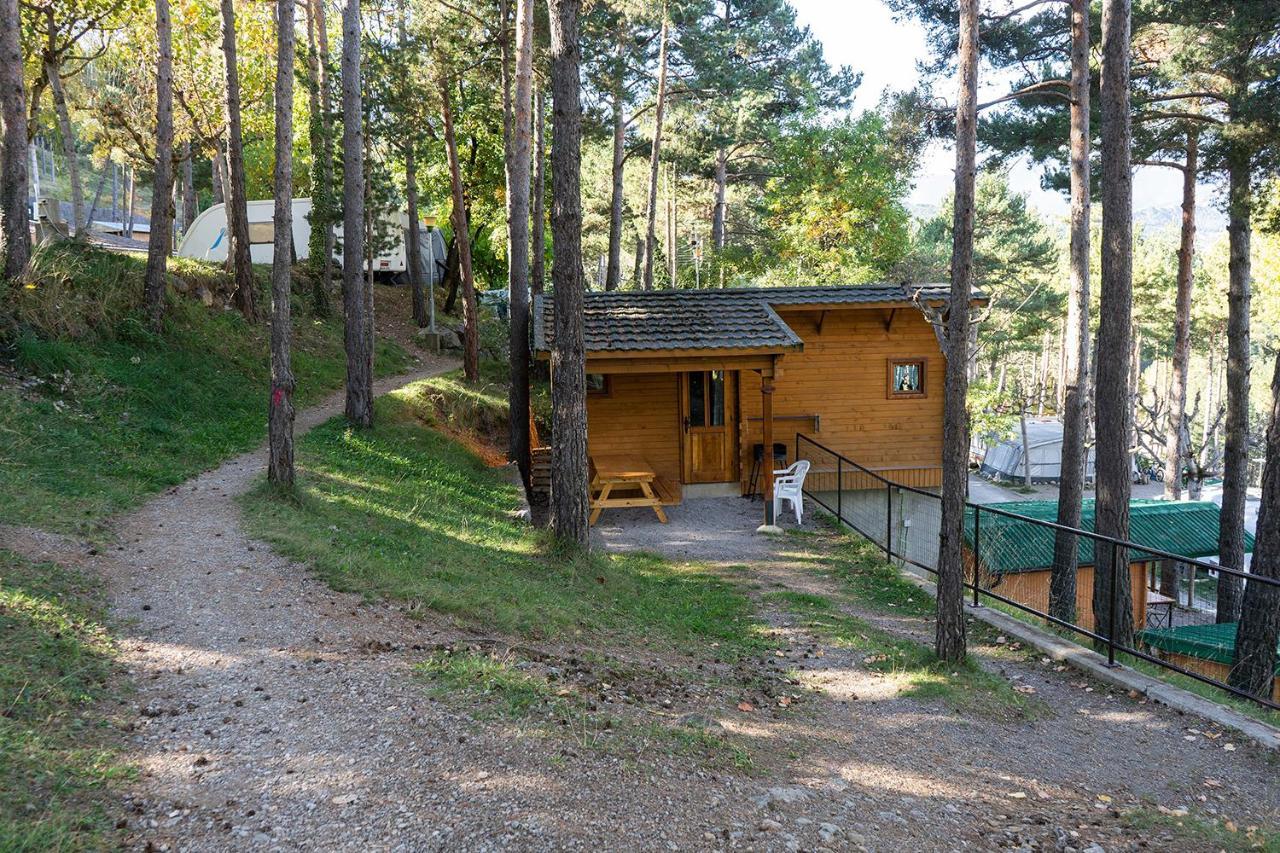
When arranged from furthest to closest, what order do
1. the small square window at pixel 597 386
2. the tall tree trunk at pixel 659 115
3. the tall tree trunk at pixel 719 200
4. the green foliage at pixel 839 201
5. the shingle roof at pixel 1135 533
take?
1. the tall tree trunk at pixel 719 200
2. the green foliage at pixel 839 201
3. the tall tree trunk at pixel 659 115
4. the small square window at pixel 597 386
5. the shingle roof at pixel 1135 533

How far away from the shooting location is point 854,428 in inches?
648

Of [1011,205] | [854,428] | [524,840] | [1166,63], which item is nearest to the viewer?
[524,840]

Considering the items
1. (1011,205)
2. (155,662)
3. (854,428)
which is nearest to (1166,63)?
(854,428)

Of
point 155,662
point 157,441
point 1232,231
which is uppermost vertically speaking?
point 1232,231

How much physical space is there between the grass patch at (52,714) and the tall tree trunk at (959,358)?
20.0 ft

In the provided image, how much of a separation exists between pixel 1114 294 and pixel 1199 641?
5.80 meters

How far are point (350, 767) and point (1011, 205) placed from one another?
156 feet

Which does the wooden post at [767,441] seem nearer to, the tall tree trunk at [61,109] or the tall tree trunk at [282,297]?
the tall tree trunk at [282,297]

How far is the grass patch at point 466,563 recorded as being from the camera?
756 cm

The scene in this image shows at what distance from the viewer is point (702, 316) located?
596 inches

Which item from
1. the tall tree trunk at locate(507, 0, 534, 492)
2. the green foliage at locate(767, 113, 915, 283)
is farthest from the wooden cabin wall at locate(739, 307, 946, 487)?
the green foliage at locate(767, 113, 915, 283)

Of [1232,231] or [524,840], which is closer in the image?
[524,840]

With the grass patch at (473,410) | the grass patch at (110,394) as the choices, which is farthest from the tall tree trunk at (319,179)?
the grass patch at (473,410)

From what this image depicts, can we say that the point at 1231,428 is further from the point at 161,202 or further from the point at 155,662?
the point at 161,202
